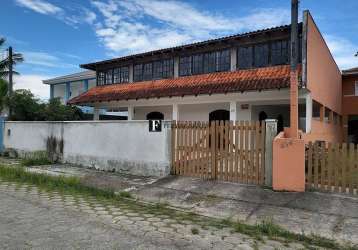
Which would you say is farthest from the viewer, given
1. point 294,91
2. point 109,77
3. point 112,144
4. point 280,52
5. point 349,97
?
point 349,97

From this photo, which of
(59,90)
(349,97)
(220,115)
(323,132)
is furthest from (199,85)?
(59,90)

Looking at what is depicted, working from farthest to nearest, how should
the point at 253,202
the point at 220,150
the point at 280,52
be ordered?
the point at 280,52 → the point at 220,150 → the point at 253,202

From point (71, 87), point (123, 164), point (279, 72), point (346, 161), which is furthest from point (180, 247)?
point (71, 87)

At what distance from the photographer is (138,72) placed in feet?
62.0

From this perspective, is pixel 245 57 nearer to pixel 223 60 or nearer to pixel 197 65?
pixel 223 60

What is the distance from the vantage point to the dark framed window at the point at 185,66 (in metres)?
16.8

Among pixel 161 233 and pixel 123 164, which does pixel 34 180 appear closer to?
pixel 123 164

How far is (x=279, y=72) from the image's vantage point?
13352 millimetres

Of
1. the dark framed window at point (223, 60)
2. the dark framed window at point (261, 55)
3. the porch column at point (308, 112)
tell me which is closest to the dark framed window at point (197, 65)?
the dark framed window at point (223, 60)

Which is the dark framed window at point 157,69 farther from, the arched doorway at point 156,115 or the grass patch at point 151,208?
the grass patch at point 151,208

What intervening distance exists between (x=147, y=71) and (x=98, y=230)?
14.0 metres

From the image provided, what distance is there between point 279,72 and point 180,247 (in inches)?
405

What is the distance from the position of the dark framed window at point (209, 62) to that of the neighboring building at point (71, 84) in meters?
13.9

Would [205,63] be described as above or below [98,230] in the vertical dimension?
above
